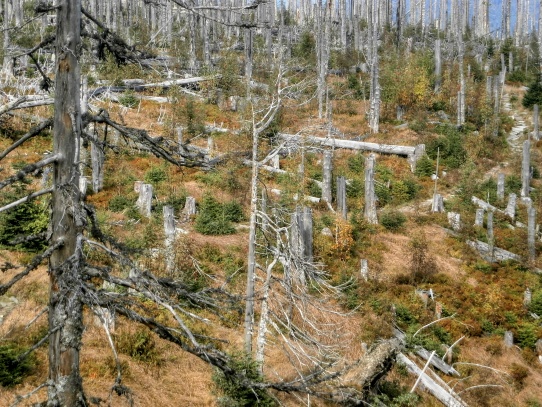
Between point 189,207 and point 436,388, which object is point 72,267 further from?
point 189,207

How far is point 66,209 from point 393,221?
20944 mm

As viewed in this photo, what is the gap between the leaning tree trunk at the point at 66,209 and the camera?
11.9ft

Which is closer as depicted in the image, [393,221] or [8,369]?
[8,369]

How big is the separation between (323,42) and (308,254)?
25.3 meters

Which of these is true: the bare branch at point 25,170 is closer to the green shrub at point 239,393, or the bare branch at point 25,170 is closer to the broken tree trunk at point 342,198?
the green shrub at point 239,393

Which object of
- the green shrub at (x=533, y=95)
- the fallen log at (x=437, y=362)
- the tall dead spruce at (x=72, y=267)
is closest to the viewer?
the tall dead spruce at (x=72, y=267)

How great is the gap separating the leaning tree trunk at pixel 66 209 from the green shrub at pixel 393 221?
20785mm

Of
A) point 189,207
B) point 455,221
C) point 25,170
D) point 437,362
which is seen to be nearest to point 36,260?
point 25,170

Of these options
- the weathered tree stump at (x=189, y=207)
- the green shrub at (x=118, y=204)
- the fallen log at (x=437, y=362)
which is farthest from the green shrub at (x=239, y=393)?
the green shrub at (x=118, y=204)

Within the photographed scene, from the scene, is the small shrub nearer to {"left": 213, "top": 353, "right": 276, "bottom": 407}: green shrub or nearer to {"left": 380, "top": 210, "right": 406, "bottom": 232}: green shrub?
{"left": 380, "top": 210, "right": 406, "bottom": 232}: green shrub

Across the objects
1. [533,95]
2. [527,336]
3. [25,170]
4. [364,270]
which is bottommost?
[527,336]

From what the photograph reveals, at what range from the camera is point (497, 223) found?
979 inches

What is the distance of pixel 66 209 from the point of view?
3861mm

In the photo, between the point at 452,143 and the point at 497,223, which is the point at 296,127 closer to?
the point at 452,143
